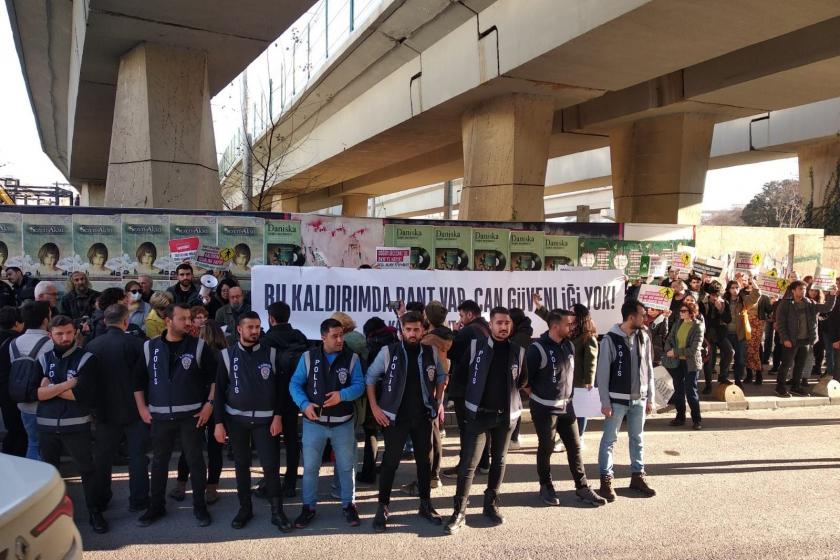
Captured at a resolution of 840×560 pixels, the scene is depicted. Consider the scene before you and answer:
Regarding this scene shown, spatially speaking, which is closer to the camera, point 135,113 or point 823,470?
point 823,470

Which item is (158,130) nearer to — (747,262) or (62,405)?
(62,405)

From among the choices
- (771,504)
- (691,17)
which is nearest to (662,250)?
(691,17)

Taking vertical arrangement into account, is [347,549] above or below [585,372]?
below

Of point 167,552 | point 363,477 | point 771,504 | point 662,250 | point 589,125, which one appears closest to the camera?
point 167,552

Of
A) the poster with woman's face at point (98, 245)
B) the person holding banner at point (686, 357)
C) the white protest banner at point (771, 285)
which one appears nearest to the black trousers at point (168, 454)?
the poster with woman's face at point (98, 245)

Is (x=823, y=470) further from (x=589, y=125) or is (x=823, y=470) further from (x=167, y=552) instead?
(x=589, y=125)

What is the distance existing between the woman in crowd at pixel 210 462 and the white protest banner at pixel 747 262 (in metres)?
11.2

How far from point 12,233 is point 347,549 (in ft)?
22.9

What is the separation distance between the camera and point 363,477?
6.55 meters

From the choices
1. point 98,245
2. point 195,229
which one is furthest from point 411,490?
point 98,245

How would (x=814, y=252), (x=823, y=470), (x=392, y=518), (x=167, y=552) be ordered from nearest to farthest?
(x=167, y=552), (x=392, y=518), (x=823, y=470), (x=814, y=252)

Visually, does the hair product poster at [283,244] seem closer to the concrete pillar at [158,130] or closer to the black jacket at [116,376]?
the concrete pillar at [158,130]

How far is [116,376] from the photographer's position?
5398 millimetres

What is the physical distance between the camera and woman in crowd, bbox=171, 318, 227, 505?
5895 mm
